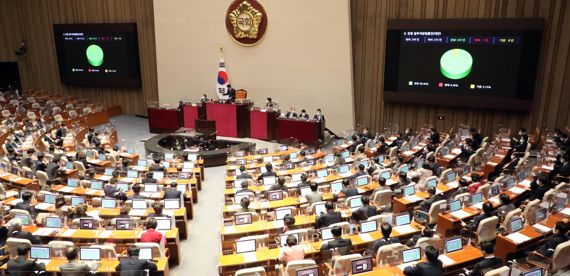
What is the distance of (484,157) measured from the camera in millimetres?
13078

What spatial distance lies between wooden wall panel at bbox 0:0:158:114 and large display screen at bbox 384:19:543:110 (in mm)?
12544

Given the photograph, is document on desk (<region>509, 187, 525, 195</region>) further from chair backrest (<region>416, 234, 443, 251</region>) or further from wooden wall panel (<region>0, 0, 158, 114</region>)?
wooden wall panel (<region>0, 0, 158, 114</region>)

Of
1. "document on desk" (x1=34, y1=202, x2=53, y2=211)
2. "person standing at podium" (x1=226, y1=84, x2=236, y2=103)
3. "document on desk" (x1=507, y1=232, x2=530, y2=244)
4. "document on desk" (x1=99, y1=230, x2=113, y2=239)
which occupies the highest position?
"person standing at podium" (x1=226, y1=84, x2=236, y2=103)

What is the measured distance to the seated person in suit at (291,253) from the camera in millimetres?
6906

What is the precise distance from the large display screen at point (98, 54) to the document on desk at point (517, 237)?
791 inches

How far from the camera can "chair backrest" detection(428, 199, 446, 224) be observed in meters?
8.76

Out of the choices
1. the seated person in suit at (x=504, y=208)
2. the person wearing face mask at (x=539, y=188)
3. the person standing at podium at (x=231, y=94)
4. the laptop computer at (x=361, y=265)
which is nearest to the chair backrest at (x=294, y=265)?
the laptop computer at (x=361, y=265)

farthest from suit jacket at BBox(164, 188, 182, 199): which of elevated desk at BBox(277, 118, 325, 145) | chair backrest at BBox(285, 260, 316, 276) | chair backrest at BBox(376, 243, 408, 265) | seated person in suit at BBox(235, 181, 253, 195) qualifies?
elevated desk at BBox(277, 118, 325, 145)

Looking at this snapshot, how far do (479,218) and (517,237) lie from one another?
718mm

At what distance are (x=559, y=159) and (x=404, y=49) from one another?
24.5 feet

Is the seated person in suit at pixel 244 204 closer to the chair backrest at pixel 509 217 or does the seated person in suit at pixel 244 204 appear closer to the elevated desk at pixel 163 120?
the chair backrest at pixel 509 217

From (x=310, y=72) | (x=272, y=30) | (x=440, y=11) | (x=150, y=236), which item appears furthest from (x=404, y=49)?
(x=150, y=236)

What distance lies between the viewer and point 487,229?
7.85 metres

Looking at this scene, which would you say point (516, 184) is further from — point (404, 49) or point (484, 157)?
point (404, 49)
